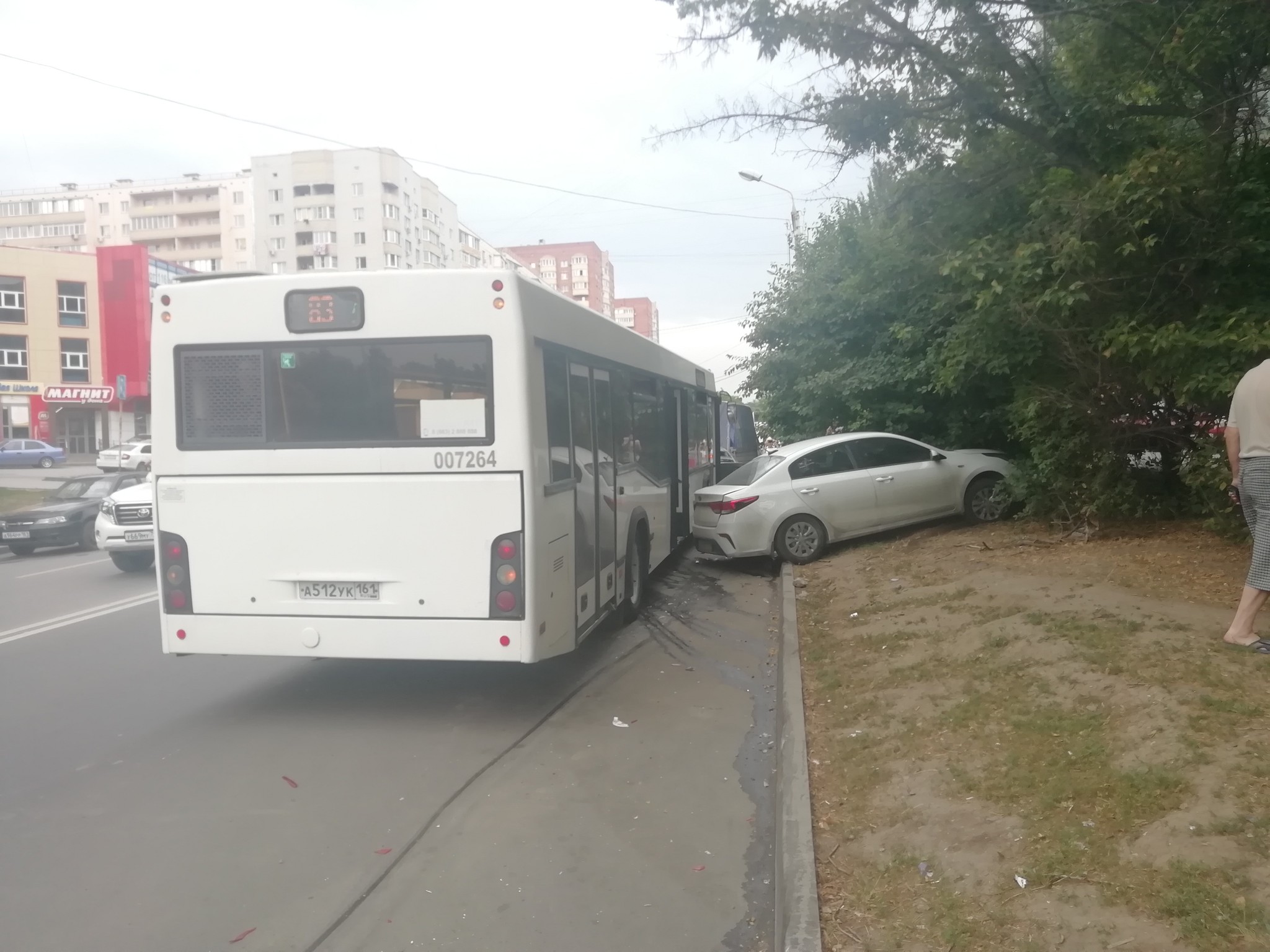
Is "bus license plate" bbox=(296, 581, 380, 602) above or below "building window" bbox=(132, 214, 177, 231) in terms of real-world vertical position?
below

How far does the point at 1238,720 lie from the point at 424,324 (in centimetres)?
A: 494

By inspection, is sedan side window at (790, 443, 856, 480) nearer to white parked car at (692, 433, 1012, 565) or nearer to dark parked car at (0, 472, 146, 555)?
white parked car at (692, 433, 1012, 565)

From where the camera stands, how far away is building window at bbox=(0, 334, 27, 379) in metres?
54.3

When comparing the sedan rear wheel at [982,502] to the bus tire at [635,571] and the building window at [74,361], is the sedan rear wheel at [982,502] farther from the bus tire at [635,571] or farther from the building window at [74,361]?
the building window at [74,361]

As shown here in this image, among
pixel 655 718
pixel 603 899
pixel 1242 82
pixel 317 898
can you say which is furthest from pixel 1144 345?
pixel 317 898

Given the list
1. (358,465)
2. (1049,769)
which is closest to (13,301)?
(358,465)

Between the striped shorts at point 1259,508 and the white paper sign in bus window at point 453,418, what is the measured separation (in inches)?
179

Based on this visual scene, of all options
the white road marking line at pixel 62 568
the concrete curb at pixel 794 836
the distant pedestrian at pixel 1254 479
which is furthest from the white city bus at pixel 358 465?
the white road marking line at pixel 62 568

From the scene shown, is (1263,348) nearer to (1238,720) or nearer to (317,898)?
(1238,720)

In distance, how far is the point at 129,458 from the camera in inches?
1693

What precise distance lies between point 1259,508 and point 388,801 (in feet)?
16.9

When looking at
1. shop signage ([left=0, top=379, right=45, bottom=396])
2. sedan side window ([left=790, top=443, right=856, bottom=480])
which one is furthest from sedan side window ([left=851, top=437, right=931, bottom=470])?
shop signage ([left=0, top=379, right=45, bottom=396])

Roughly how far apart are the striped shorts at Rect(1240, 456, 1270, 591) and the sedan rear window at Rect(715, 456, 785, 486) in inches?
275

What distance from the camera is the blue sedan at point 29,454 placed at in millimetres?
44812
